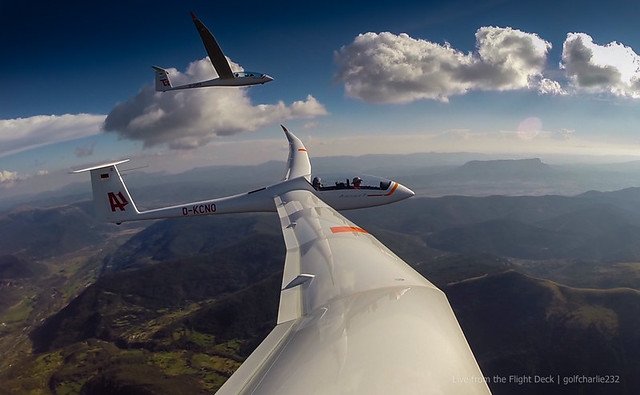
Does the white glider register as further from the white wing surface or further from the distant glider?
the distant glider

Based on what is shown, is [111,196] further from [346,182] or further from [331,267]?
[331,267]

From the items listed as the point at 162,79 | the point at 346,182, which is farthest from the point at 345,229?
the point at 162,79

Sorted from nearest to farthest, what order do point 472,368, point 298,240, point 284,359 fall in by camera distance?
point 472,368 < point 284,359 < point 298,240

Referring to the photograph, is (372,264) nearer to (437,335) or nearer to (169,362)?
(437,335)

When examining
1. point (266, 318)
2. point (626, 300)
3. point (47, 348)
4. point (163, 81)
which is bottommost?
point (47, 348)

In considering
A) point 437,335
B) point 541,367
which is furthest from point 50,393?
point 541,367

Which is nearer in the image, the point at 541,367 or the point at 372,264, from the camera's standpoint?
the point at 372,264
